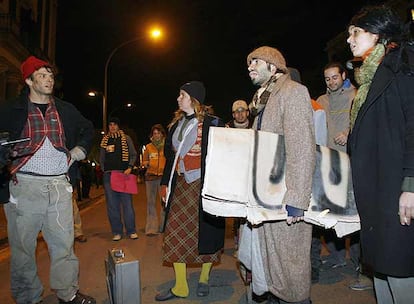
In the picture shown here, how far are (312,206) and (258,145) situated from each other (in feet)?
1.75

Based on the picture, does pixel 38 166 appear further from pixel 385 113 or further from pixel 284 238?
pixel 385 113

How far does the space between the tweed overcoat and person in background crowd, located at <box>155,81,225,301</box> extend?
1302mm

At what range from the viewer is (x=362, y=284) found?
4148 millimetres

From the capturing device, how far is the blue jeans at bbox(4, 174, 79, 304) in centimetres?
341

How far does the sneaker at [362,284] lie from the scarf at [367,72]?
232 cm

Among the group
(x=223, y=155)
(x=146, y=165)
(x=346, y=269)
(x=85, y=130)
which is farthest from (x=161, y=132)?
(x=223, y=155)

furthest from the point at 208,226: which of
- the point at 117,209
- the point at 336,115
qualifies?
the point at 117,209

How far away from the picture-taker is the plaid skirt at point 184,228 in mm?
3934

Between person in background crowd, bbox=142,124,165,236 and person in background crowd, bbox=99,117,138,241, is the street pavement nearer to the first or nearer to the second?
person in background crowd, bbox=99,117,138,241

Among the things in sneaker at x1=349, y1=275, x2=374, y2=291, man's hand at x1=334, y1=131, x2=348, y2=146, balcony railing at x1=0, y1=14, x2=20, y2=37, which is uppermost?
balcony railing at x1=0, y1=14, x2=20, y2=37

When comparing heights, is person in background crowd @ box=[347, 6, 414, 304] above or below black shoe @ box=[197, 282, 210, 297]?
above

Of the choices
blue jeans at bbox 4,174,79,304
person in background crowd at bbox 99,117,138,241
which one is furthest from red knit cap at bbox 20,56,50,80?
person in background crowd at bbox 99,117,138,241

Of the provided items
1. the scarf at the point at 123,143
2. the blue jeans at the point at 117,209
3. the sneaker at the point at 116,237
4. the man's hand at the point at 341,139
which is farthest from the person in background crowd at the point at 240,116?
the sneaker at the point at 116,237

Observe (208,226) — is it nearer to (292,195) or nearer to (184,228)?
(184,228)
